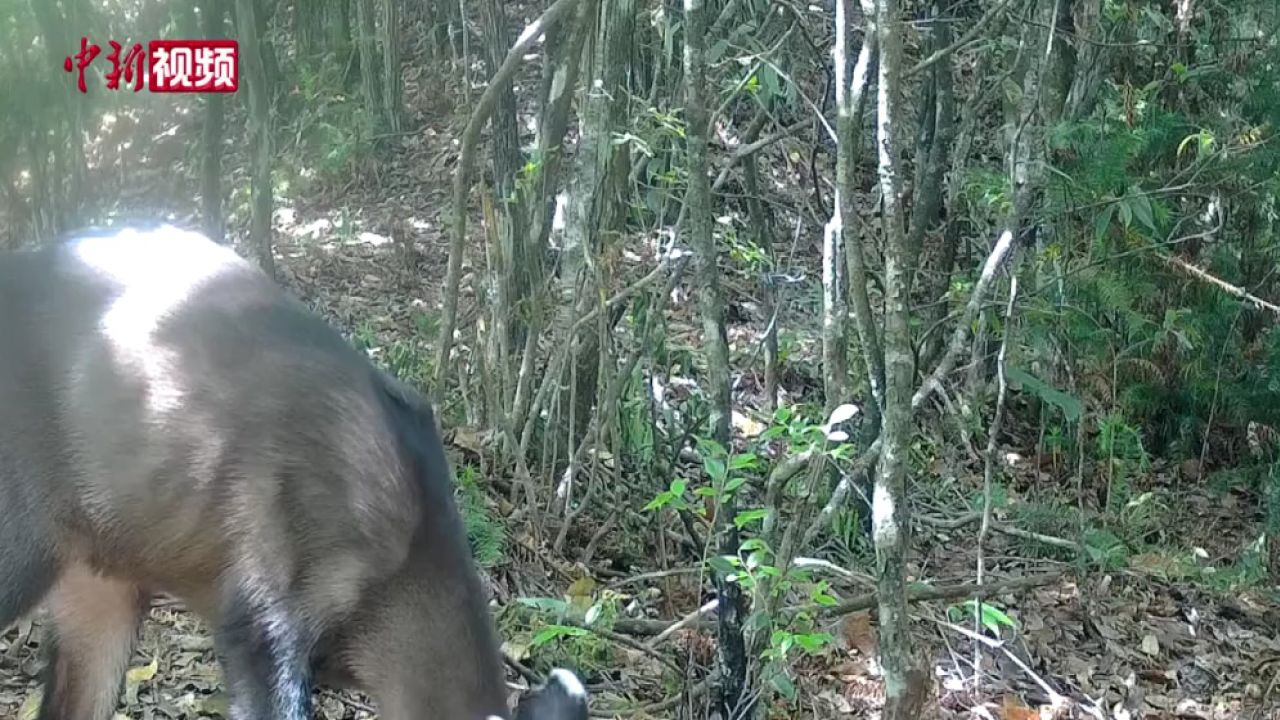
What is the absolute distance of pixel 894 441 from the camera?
395cm

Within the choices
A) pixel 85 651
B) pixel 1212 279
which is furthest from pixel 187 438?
pixel 1212 279

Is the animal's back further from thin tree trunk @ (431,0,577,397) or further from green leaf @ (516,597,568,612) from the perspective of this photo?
thin tree trunk @ (431,0,577,397)

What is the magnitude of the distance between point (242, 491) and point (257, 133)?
2.94m

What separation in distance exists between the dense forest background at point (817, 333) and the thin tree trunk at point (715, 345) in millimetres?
14

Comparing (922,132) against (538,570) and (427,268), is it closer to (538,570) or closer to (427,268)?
(427,268)

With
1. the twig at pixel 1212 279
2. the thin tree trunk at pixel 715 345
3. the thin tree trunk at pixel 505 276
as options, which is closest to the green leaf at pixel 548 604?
the thin tree trunk at pixel 715 345

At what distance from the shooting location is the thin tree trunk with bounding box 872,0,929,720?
3.92 metres

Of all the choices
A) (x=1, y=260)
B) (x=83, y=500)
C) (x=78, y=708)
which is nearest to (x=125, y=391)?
(x=83, y=500)

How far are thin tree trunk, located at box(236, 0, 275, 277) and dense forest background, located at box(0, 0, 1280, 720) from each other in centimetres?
2

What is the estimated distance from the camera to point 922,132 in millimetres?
7355

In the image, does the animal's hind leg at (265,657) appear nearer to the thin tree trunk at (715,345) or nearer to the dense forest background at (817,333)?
the dense forest background at (817,333)

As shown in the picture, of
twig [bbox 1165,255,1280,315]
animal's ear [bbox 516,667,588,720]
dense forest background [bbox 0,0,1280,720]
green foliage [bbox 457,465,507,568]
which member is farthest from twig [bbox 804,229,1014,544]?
twig [bbox 1165,255,1280,315]

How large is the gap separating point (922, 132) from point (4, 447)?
4975 mm

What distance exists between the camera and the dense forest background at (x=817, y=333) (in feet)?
15.0
